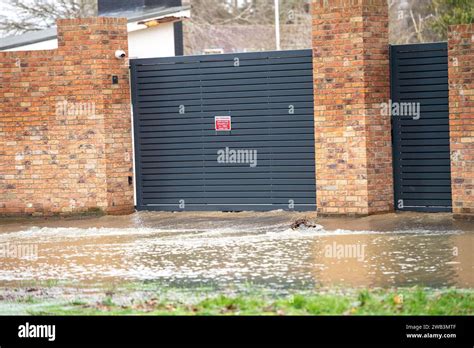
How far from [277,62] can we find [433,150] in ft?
9.06

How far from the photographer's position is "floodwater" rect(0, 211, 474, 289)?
11305 millimetres

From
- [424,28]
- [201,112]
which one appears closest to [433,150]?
[201,112]

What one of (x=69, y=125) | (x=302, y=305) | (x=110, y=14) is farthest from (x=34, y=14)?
(x=302, y=305)

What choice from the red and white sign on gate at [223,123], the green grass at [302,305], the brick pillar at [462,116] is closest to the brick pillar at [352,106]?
the brick pillar at [462,116]

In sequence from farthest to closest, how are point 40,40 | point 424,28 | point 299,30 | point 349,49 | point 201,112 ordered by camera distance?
point 299,30, point 424,28, point 40,40, point 201,112, point 349,49

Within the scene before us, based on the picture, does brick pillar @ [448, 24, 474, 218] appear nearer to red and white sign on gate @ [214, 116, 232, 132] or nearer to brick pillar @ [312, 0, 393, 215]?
brick pillar @ [312, 0, 393, 215]

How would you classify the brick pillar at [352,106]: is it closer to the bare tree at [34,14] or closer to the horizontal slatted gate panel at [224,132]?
the horizontal slatted gate panel at [224,132]

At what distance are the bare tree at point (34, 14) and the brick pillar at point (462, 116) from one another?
78.9ft

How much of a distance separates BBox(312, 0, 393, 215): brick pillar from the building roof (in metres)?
6.97

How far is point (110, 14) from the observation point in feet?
81.1

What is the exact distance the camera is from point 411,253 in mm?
12625

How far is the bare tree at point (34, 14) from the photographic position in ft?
123

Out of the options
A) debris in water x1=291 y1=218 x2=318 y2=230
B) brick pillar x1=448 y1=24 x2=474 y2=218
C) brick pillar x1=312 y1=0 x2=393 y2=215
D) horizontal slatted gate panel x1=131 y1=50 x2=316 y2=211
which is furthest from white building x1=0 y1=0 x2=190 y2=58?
brick pillar x1=448 y1=24 x2=474 y2=218
